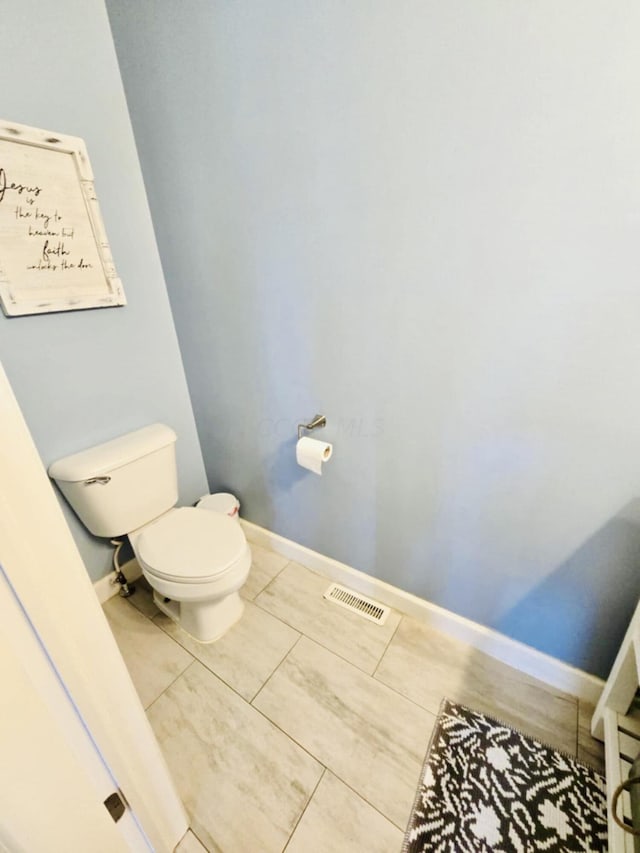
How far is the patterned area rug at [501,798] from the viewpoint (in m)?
0.85

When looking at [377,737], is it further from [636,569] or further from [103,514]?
[103,514]

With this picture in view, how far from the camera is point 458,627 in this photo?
4.29 ft

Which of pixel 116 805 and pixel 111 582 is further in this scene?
pixel 111 582

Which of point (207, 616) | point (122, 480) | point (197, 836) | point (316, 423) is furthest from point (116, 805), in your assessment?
point (316, 423)

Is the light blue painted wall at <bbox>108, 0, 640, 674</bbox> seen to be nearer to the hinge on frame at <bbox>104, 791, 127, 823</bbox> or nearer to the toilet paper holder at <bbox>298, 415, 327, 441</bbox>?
the toilet paper holder at <bbox>298, 415, 327, 441</bbox>

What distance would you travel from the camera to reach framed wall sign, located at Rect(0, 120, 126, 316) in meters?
1.04

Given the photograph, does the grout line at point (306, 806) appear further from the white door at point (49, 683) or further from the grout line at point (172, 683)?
the grout line at point (172, 683)

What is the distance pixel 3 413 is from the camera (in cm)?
41

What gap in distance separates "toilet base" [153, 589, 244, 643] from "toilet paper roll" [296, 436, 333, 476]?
60 cm

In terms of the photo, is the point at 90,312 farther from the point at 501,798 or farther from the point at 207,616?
the point at 501,798

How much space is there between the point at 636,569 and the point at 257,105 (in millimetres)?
1747

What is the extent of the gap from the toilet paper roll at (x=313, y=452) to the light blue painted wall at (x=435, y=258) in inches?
2.9

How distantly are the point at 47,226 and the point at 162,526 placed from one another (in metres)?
1.15

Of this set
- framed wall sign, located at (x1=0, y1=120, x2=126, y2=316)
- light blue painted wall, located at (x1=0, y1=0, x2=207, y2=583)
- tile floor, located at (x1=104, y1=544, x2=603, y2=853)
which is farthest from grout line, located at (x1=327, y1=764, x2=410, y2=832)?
framed wall sign, located at (x1=0, y1=120, x2=126, y2=316)
